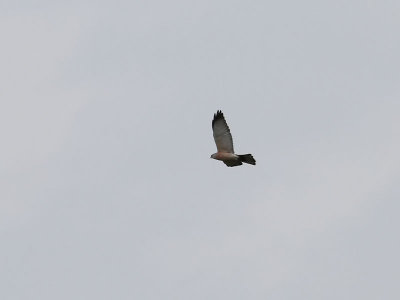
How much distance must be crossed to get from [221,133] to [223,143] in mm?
572

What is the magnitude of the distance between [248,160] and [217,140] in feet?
8.17

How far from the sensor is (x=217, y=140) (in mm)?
37812

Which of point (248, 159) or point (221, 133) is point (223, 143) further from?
point (248, 159)

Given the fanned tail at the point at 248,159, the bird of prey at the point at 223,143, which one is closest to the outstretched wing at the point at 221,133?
the bird of prey at the point at 223,143

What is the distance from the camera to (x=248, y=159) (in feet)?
118

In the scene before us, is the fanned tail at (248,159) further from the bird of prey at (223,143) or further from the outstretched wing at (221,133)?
the outstretched wing at (221,133)

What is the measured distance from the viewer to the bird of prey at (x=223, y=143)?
36719 mm

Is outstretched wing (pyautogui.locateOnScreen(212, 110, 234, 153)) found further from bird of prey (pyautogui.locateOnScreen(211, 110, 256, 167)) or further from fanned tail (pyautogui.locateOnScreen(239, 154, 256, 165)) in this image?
fanned tail (pyautogui.locateOnScreen(239, 154, 256, 165))

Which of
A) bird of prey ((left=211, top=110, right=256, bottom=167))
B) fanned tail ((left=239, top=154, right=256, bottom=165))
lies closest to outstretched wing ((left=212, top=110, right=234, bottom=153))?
bird of prey ((left=211, top=110, right=256, bottom=167))

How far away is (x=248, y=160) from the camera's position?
1419 inches

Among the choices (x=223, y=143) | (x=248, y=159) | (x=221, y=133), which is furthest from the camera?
(x=221, y=133)

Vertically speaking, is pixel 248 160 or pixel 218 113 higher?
pixel 218 113

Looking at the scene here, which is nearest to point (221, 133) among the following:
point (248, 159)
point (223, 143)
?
point (223, 143)

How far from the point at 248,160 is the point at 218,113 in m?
3.28
